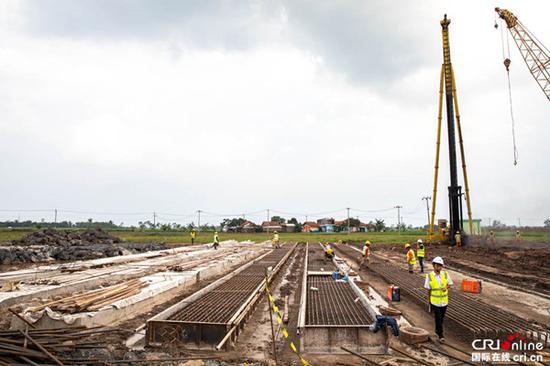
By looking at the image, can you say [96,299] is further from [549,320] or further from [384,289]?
[549,320]

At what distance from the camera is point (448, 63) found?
25.8m

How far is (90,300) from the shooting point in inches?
283

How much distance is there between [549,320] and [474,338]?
9.80ft

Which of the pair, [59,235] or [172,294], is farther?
[59,235]

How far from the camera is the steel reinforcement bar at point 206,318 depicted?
5.80m

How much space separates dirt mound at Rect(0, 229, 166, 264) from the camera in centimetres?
1809

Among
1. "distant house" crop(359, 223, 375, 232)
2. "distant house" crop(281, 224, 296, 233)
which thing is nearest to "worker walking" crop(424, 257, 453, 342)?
"distant house" crop(281, 224, 296, 233)

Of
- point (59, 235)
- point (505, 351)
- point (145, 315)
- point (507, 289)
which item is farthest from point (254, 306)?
point (59, 235)

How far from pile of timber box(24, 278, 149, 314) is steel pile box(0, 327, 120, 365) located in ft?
2.78

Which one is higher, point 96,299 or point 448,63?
point 448,63

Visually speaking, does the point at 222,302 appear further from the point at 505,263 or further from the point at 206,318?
the point at 505,263

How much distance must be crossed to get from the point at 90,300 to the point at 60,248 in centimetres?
1577

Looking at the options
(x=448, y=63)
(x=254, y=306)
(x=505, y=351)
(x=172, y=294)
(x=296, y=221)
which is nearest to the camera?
(x=505, y=351)

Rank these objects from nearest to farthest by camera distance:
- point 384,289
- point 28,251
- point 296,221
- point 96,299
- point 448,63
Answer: point 96,299
point 384,289
point 28,251
point 448,63
point 296,221
